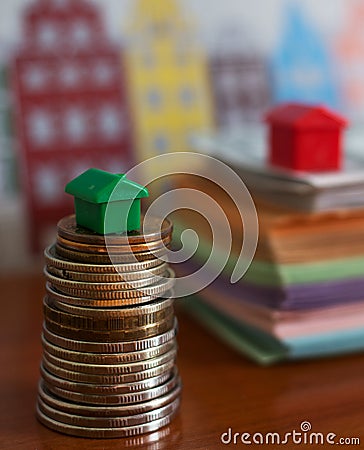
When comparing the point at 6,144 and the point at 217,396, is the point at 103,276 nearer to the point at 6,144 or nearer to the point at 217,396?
the point at 217,396

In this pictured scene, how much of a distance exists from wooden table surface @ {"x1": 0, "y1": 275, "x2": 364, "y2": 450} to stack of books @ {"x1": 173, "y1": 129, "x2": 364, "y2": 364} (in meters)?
0.02

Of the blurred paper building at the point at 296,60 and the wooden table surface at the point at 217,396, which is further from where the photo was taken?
the blurred paper building at the point at 296,60

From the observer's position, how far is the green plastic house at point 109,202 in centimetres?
57

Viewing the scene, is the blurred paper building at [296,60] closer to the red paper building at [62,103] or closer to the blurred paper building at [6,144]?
the red paper building at [62,103]

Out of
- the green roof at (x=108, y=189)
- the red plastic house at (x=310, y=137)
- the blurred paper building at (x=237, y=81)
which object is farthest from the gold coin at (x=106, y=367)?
the blurred paper building at (x=237, y=81)

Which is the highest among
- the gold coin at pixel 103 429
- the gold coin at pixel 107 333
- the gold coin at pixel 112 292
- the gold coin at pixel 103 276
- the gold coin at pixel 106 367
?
the gold coin at pixel 103 276

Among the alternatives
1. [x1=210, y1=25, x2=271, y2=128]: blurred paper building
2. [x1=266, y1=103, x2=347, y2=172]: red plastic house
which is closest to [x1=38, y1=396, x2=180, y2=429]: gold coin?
[x1=266, y1=103, x2=347, y2=172]: red plastic house

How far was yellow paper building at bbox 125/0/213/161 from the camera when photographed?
99 centimetres

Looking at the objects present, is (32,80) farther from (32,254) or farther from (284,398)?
(284,398)

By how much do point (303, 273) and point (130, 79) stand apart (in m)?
0.40

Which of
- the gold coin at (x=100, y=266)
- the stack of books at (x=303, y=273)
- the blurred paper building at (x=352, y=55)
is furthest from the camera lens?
the blurred paper building at (x=352, y=55)

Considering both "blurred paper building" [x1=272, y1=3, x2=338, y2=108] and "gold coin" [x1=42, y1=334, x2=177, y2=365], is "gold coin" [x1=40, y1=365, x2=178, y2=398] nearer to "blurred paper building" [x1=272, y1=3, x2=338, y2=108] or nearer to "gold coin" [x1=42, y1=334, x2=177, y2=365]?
"gold coin" [x1=42, y1=334, x2=177, y2=365]

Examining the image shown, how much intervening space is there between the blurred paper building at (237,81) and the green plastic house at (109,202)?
1.53 feet

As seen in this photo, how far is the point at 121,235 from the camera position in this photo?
58 cm
